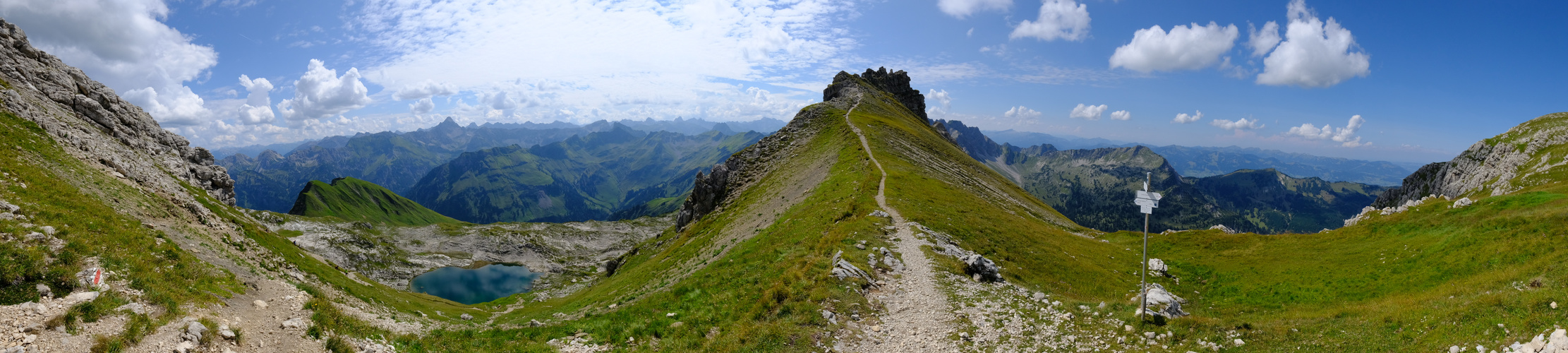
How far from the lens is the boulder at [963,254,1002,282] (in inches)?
1072

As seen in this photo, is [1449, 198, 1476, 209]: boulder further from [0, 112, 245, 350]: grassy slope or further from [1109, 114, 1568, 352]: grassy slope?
[0, 112, 245, 350]: grassy slope

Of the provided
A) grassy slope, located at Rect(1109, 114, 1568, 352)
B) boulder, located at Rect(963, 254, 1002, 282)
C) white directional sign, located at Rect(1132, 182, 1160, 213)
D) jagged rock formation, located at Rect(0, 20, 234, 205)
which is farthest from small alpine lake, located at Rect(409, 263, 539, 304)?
white directional sign, located at Rect(1132, 182, 1160, 213)

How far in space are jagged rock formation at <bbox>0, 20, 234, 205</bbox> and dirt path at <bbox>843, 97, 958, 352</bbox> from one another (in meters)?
50.2

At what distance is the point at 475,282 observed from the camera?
145750 mm

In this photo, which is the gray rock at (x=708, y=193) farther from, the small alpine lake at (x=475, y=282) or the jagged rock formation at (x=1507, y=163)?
the jagged rock formation at (x=1507, y=163)

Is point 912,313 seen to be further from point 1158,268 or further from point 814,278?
point 1158,268

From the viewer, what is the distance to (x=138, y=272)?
18984 mm

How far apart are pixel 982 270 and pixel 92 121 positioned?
7832 cm

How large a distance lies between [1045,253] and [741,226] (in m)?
31.1

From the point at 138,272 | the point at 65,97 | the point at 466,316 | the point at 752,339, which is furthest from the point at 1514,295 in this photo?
the point at 65,97

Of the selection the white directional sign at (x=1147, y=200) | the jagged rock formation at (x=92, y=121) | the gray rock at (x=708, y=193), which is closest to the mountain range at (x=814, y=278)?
the jagged rock formation at (x=92, y=121)

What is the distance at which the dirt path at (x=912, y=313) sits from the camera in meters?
18.6

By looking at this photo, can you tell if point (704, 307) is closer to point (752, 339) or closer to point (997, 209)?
point (752, 339)

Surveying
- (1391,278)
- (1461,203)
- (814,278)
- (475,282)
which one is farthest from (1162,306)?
(475,282)
